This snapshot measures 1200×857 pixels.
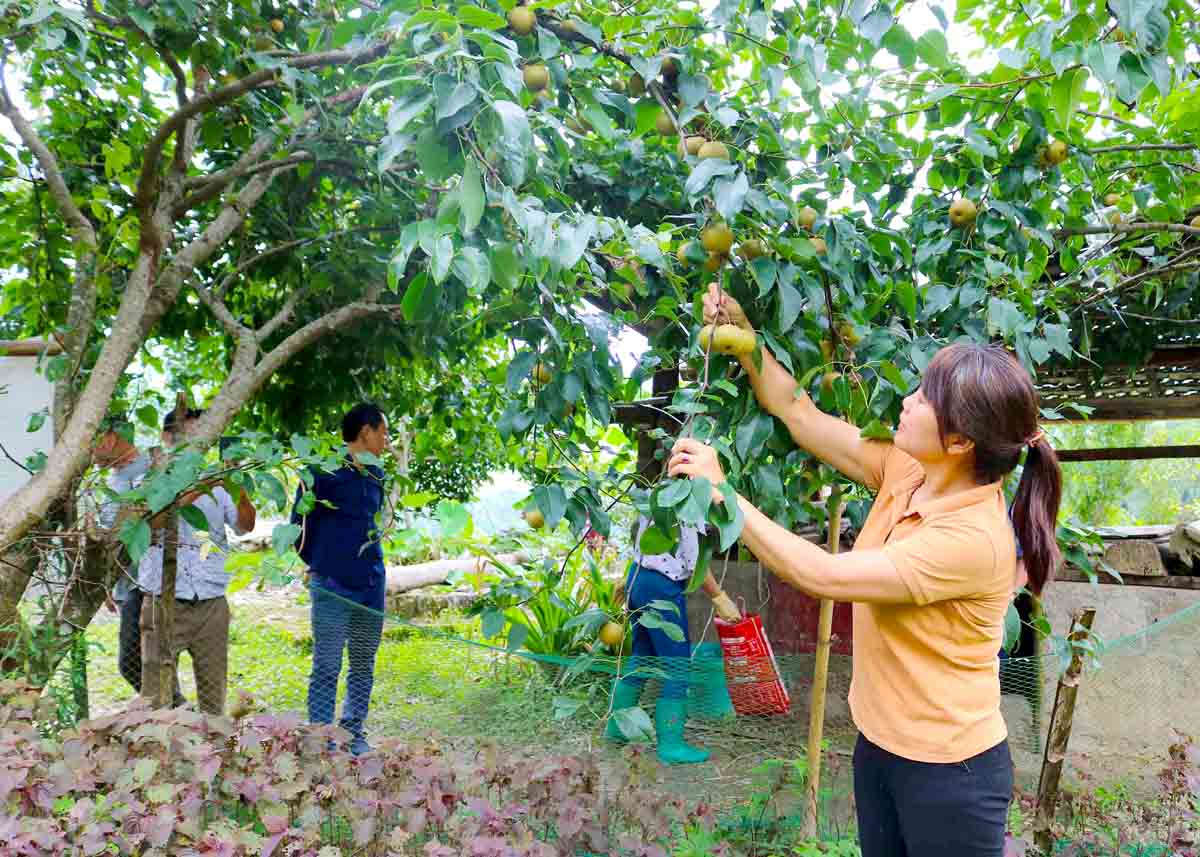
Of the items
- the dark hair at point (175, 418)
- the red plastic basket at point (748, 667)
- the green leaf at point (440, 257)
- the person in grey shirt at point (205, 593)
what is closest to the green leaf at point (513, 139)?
the green leaf at point (440, 257)

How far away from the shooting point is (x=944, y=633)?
1557 mm

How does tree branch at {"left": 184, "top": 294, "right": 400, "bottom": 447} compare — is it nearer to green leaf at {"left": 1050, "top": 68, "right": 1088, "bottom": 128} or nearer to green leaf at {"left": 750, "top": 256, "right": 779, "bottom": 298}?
green leaf at {"left": 750, "top": 256, "right": 779, "bottom": 298}

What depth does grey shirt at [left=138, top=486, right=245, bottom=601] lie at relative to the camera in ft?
11.0

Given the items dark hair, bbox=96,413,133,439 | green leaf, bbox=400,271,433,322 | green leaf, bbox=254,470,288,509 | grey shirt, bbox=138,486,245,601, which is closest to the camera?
green leaf, bbox=400,271,433,322

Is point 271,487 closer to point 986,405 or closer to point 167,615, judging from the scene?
point 167,615

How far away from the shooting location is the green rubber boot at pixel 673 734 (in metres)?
3.17

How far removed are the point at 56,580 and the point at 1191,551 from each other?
14.0 feet

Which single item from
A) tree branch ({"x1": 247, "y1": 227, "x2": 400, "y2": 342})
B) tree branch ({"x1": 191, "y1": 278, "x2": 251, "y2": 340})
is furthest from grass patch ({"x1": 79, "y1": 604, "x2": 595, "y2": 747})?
tree branch ({"x1": 247, "y1": 227, "x2": 400, "y2": 342})

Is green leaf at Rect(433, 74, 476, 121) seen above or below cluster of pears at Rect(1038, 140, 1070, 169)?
below

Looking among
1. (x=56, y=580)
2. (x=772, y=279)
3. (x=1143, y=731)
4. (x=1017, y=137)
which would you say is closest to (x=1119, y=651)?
(x=1143, y=731)

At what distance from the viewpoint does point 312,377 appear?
3.83 m

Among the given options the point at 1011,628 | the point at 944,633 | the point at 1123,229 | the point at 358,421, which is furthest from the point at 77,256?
the point at 1123,229

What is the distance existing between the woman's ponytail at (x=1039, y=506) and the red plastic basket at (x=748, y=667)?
6.49 feet

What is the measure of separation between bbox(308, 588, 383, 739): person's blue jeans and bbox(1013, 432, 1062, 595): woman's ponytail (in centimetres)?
247
